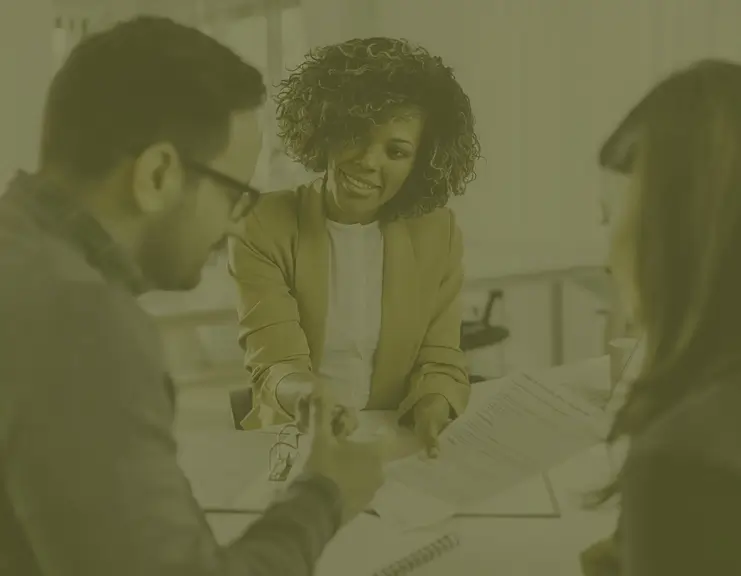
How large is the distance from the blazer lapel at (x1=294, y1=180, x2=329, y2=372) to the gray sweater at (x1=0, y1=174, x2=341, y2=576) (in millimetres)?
373

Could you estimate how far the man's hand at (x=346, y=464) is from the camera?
0.88 m

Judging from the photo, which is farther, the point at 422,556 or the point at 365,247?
A: the point at 365,247

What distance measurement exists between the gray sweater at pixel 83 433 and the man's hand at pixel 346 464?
21 centimetres

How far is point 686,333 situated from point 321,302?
1.54 ft

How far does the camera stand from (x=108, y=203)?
76 centimetres

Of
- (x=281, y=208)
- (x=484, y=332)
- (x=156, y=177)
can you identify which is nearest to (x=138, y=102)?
(x=156, y=177)

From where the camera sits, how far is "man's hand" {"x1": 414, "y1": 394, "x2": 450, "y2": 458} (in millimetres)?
1033

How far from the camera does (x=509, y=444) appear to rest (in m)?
1.02

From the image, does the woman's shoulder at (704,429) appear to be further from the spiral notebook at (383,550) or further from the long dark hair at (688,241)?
the spiral notebook at (383,550)

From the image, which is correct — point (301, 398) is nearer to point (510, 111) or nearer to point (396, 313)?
point (396, 313)

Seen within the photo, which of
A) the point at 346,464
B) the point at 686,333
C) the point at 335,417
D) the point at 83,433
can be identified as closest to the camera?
the point at 83,433

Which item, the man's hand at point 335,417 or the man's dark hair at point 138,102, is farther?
the man's hand at point 335,417

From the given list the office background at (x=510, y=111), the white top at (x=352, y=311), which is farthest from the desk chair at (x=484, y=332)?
the white top at (x=352, y=311)

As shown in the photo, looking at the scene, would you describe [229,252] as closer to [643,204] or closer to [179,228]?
[179,228]
